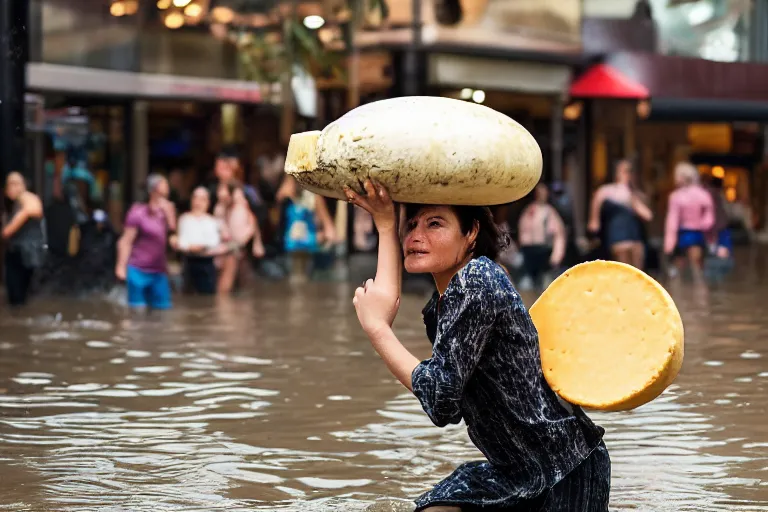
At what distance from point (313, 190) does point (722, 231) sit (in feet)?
76.7

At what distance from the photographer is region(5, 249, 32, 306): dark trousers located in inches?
739

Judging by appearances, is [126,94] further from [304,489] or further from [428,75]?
[304,489]

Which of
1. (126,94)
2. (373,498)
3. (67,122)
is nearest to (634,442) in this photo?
Result: (373,498)

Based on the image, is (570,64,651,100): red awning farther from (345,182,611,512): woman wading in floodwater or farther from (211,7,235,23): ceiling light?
(345,182,611,512): woman wading in floodwater

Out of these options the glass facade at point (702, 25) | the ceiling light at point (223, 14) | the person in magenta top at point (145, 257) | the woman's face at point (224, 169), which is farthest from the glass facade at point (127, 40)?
the glass facade at point (702, 25)

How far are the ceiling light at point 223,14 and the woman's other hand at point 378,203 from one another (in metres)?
25.2

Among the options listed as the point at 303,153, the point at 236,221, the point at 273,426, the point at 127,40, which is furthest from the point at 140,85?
the point at 303,153

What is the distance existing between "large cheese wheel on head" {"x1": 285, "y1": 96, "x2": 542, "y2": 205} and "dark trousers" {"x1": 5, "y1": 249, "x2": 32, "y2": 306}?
15.1m

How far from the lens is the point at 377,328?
4.14m

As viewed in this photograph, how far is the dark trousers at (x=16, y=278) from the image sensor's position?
739 inches

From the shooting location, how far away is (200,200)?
20406 mm

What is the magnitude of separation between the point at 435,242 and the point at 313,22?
25.1 meters

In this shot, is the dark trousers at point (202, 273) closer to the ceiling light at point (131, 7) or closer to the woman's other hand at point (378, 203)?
the ceiling light at point (131, 7)

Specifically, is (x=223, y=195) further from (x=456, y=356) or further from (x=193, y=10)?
(x=456, y=356)
